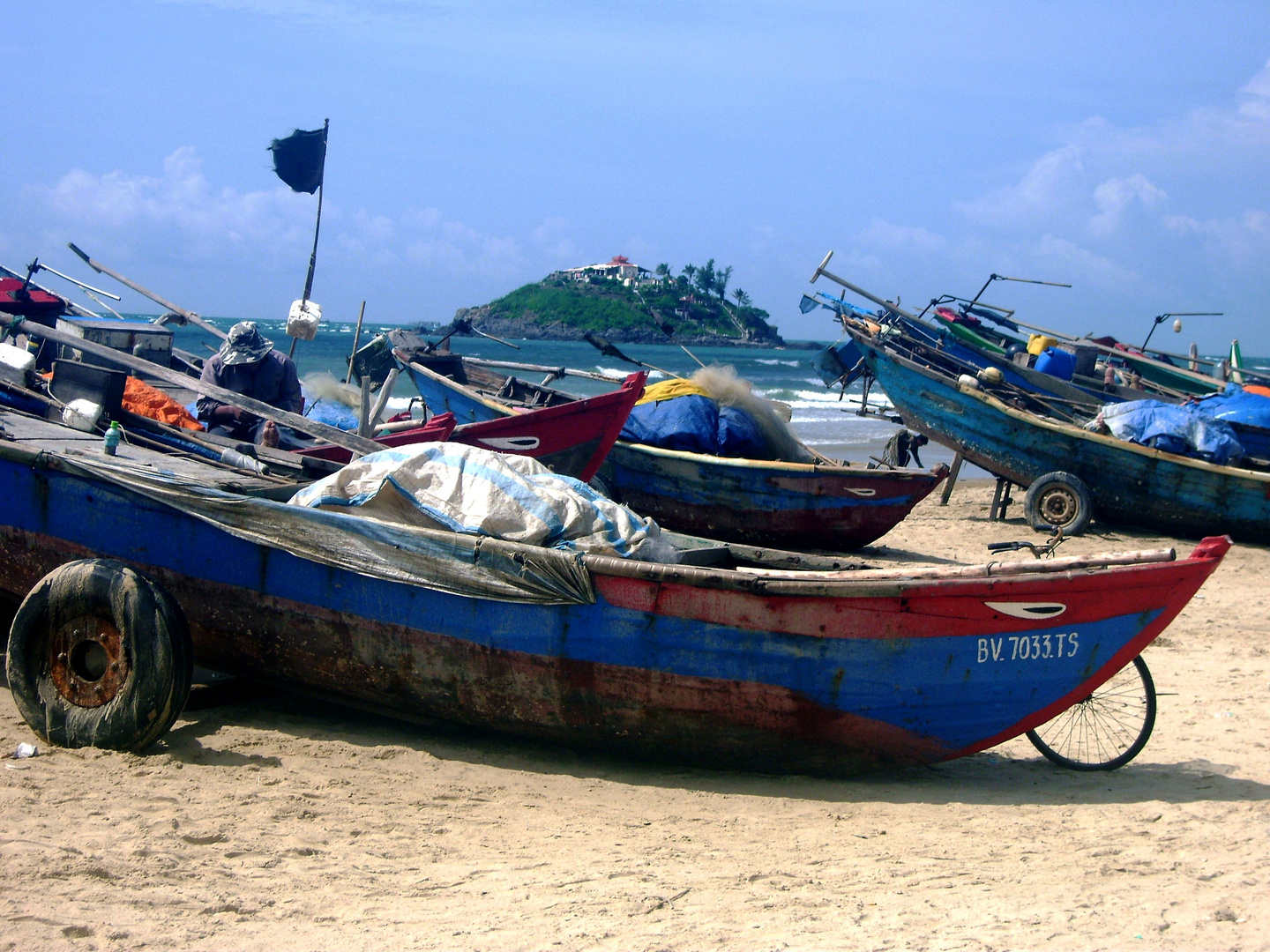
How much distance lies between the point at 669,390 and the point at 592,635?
23.6 ft

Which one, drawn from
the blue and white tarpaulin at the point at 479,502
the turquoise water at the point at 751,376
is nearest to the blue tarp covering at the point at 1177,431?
the turquoise water at the point at 751,376

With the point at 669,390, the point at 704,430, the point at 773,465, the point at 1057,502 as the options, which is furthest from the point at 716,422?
the point at 1057,502

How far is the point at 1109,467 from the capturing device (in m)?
11.4

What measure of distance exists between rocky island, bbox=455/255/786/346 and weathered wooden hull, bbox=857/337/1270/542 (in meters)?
80.2

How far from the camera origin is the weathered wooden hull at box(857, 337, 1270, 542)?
1102 cm

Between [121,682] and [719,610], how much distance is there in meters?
2.61

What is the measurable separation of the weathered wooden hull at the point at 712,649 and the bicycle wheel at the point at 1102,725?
2.35ft

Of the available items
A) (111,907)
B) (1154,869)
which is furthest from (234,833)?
(1154,869)

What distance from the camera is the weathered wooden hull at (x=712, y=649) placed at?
420 centimetres

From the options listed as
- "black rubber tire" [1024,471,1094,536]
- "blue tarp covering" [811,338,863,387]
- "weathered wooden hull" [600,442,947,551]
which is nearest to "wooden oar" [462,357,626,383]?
"weathered wooden hull" [600,442,947,551]

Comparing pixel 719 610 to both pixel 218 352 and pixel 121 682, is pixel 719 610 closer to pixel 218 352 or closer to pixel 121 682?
pixel 121 682

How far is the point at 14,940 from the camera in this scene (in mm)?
2881

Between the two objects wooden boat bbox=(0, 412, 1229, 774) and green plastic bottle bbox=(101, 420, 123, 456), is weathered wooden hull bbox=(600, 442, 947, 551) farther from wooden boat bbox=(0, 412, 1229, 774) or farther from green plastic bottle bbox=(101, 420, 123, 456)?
green plastic bottle bbox=(101, 420, 123, 456)

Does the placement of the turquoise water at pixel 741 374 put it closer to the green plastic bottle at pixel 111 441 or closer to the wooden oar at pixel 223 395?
the wooden oar at pixel 223 395
